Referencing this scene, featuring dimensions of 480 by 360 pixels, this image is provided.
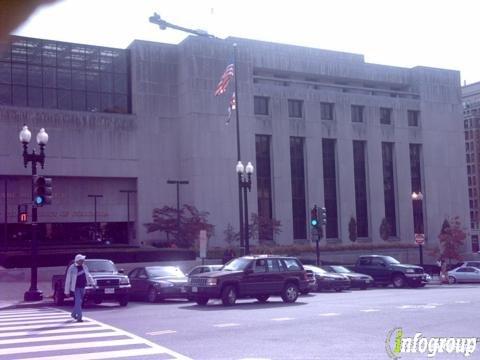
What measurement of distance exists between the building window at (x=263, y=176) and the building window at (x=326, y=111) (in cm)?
707

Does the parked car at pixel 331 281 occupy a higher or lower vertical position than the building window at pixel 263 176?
lower

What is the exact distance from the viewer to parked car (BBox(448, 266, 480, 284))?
41219 mm

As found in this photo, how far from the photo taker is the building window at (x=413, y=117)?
67688mm

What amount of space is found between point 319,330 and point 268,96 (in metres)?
46.9

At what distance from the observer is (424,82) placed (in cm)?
6938

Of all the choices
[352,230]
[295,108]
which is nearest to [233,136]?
[295,108]

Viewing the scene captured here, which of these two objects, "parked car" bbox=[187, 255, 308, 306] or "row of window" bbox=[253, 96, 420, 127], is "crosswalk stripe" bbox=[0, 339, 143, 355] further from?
"row of window" bbox=[253, 96, 420, 127]

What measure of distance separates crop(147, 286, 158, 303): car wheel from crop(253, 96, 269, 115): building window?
3625 centimetres

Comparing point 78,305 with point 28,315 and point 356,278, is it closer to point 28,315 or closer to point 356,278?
point 28,315

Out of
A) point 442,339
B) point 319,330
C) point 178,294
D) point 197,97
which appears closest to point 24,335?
point 319,330

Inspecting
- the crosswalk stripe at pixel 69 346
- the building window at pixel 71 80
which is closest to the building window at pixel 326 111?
the building window at pixel 71 80

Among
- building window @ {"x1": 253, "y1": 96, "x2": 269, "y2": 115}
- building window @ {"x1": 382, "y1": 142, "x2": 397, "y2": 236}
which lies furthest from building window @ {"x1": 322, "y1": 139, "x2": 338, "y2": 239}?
building window @ {"x1": 253, "y1": 96, "x2": 269, "y2": 115}

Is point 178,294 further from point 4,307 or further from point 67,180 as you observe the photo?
point 67,180

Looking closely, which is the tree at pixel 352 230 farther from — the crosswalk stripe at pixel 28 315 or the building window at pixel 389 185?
the crosswalk stripe at pixel 28 315
